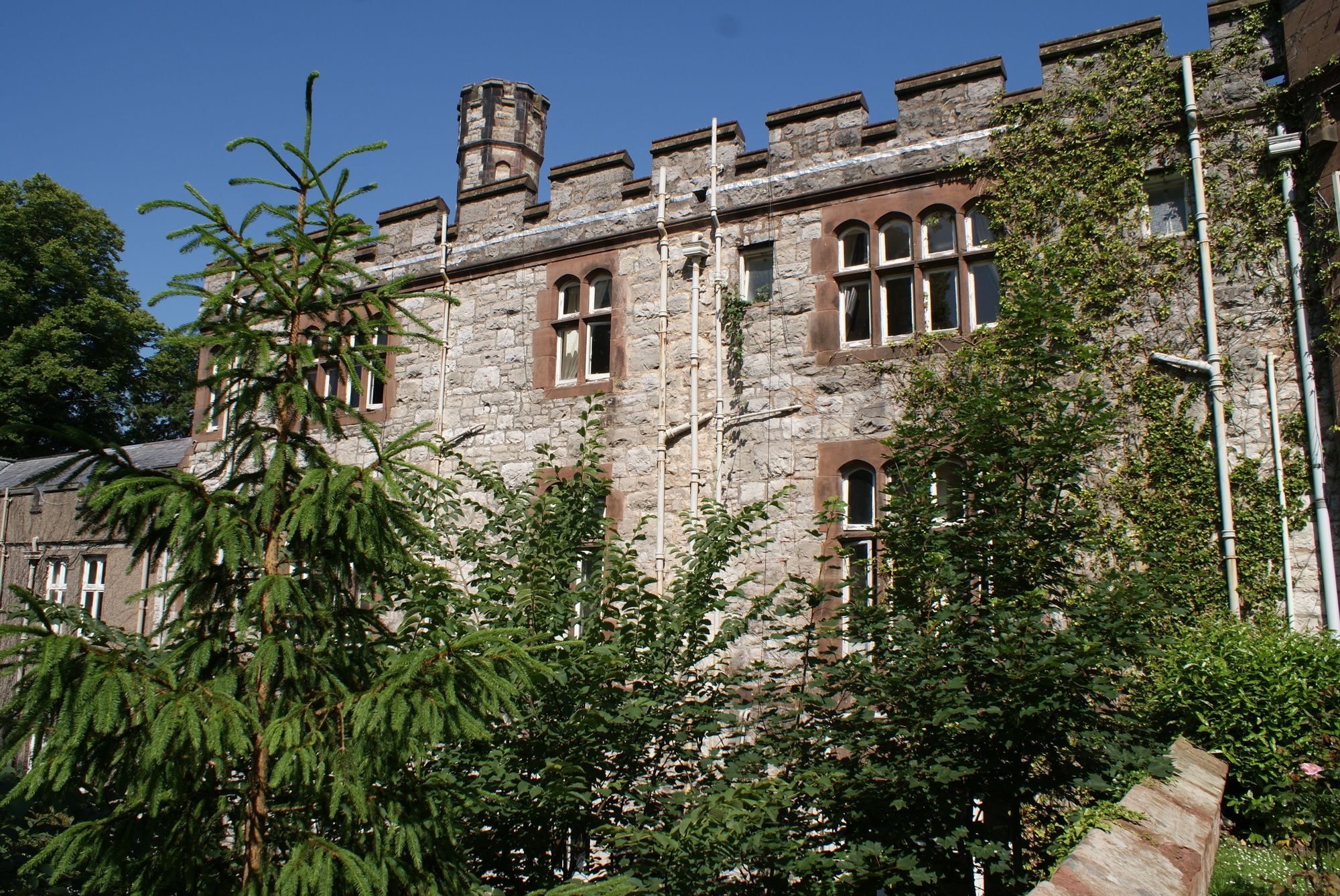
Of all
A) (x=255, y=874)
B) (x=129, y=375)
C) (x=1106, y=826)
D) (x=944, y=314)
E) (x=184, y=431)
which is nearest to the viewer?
(x=255, y=874)

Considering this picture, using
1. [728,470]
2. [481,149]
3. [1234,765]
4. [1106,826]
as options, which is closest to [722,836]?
[1106,826]

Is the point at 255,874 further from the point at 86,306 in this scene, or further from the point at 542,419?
the point at 86,306

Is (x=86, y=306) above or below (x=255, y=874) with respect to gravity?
above

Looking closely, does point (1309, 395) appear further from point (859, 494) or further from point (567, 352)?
point (567, 352)

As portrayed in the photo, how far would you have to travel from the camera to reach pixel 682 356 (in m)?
11.0

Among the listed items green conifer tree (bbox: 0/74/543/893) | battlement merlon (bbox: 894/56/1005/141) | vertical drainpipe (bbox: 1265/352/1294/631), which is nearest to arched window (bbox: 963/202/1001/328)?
battlement merlon (bbox: 894/56/1005/141)

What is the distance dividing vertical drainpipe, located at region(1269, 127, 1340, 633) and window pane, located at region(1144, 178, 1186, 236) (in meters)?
0.80

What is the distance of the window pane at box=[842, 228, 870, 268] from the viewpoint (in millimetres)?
10445

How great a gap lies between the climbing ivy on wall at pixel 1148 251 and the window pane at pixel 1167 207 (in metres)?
0.18

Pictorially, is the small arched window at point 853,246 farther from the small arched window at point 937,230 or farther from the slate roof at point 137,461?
the slate roof at point 137,461

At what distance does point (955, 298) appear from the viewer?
981 cm

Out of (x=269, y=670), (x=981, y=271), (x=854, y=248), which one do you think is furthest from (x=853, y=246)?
(x=269, y=670)

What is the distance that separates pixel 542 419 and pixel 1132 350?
6148 millimetres

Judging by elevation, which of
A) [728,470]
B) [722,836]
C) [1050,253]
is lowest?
[722,836]
